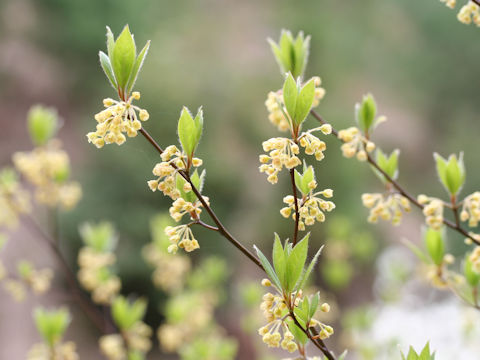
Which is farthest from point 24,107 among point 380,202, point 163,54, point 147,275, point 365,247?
point 380,202

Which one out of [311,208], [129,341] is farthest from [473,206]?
[129,341]

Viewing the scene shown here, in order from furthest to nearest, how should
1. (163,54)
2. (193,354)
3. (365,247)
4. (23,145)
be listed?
(23,145)
(163,54)
(365,247)
(193,354)

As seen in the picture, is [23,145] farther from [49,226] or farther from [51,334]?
[51,334]

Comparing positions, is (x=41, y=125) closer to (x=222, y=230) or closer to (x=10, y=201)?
(x=10, y=201)

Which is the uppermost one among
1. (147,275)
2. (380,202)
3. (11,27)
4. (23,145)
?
(11,27)

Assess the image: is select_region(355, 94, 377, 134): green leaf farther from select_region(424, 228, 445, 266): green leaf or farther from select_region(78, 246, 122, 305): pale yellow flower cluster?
select_region(78, 246, 122, 305): pale yellow flower cluster

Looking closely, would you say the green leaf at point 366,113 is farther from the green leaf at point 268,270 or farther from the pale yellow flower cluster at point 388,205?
the green leaf at point 268,270
